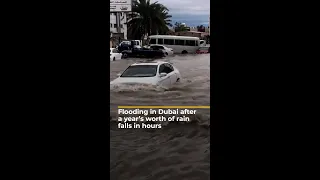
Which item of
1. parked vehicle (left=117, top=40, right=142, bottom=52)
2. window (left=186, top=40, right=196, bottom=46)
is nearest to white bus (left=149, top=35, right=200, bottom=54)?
window (left=186, top=40, right=196, bottom=46)

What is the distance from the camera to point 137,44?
308 centimetres

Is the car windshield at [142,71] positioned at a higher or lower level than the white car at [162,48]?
lower

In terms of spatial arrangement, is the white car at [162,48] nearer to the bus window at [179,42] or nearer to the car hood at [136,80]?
the bus window at [179,42]

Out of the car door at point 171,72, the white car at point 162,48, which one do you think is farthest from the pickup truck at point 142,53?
the car door at point 171,72

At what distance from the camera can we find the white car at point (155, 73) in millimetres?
3145

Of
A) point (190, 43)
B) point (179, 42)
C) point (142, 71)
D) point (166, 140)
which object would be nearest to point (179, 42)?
point (179, 42)

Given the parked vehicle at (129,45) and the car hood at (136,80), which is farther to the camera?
the parked vehicle at (129,45)

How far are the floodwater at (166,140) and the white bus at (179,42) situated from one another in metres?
0.20

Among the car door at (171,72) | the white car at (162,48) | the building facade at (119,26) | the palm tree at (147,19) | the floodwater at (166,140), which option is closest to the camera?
the building facade at (119,26)

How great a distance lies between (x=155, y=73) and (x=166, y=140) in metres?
0.63

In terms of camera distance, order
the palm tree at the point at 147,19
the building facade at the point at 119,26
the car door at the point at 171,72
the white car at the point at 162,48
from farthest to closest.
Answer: the car door at the point at 171,72
the white car at the point at 162,48
the palm tree at the point at 147,19
the building facade at the point at 119,26
